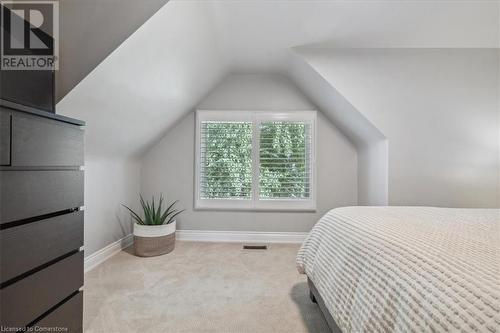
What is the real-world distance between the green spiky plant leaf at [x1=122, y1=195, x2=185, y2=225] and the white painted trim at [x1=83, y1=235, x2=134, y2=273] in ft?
0.88

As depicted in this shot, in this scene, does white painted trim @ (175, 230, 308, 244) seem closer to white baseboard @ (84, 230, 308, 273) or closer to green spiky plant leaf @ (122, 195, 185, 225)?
white baseboard @ (84, 230, 308, 273)

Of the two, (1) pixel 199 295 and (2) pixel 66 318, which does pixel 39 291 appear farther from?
(1) pixel 199 295

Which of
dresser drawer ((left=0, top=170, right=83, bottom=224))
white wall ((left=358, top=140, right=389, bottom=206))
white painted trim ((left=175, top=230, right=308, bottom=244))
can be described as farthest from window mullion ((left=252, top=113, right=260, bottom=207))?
dresser drawer ((left=0, top=170, right=83, bottom=224))

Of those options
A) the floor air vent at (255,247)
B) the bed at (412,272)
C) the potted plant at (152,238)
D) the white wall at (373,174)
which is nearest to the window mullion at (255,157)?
the floor air vent at (255,247)

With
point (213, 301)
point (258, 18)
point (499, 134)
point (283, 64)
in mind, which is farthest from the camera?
point (283, 64)

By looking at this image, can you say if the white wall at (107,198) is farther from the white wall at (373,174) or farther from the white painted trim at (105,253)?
the white wall at (373,174)

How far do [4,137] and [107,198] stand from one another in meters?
1.86

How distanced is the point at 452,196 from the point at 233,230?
7.98 ft

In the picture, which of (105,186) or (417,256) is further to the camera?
(105,186)

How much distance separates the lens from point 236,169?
10.2 feet

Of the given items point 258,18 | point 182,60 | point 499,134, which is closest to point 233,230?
point 182,60

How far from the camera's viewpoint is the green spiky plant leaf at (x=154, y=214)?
262 cm

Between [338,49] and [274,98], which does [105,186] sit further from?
[338,49]

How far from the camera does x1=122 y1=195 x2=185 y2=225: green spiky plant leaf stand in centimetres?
262
